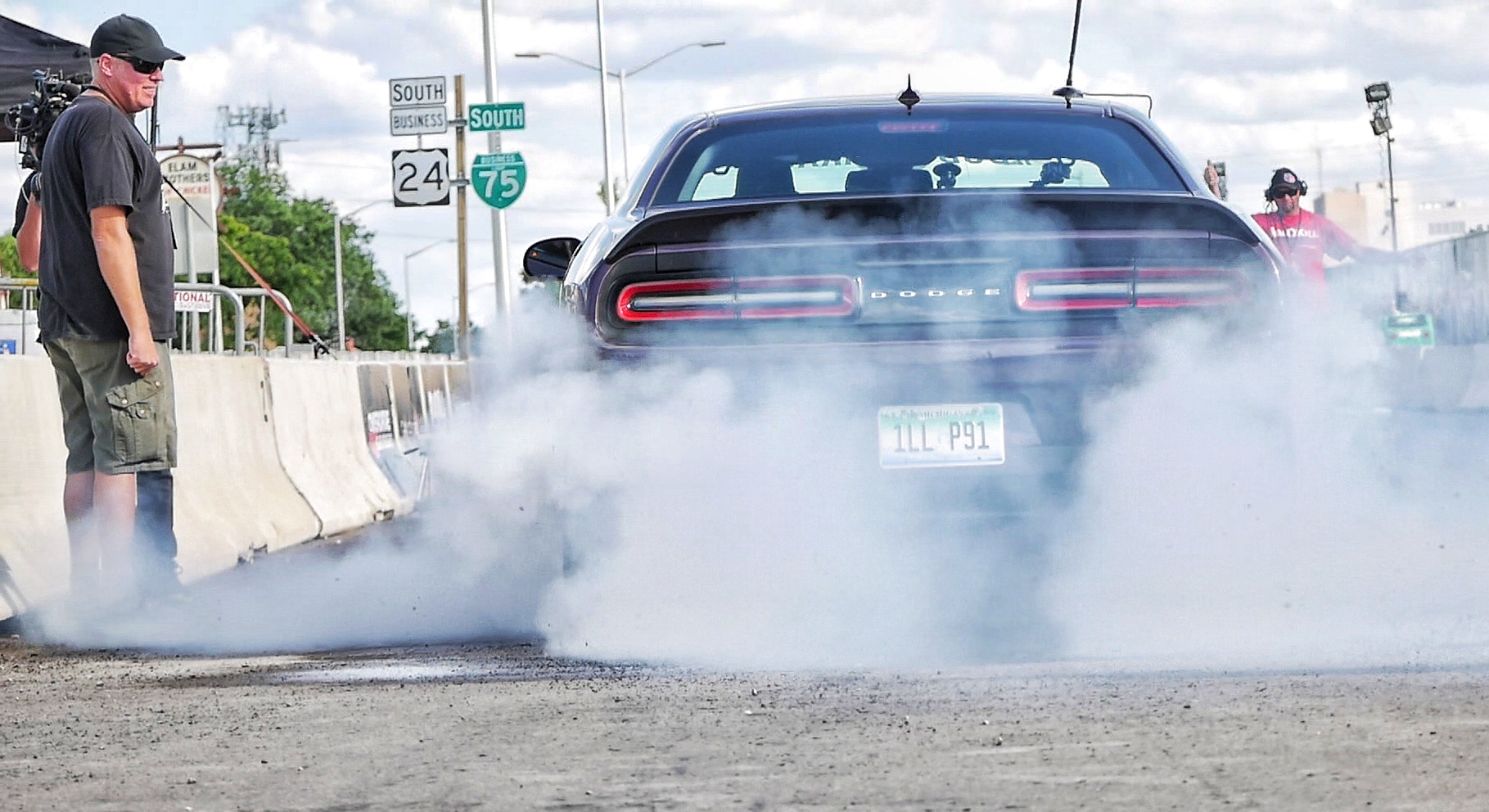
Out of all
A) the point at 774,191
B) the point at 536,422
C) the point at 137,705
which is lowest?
the point at 137,705

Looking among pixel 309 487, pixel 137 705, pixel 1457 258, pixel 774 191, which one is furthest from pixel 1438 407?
pixel 137 705

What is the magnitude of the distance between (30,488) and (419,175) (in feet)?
50.2

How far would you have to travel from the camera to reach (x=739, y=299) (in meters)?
5.66

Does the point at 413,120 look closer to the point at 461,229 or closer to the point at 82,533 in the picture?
the point at 461,229

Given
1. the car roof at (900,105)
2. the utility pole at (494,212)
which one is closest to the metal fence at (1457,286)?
the utility pole at (494,212)

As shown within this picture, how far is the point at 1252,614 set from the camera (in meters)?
5.82

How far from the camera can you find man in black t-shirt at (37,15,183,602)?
7.06 meters

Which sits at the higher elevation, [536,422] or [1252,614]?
[536,422]

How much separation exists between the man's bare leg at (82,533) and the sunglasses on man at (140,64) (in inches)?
50.8

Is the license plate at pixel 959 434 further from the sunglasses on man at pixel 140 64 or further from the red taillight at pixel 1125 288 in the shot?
the sunglasses on man at pixel 140 64

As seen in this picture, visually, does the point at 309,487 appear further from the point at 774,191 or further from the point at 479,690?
the point at 479,690

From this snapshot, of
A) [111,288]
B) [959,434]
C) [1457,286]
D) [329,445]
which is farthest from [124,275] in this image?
[1457,286]

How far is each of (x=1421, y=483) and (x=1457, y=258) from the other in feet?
90.0

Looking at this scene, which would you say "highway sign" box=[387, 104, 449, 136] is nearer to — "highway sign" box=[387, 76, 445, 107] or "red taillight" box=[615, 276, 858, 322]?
"highway sign" box=[387, 76, 445, 107]
